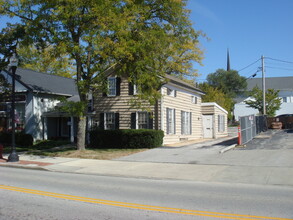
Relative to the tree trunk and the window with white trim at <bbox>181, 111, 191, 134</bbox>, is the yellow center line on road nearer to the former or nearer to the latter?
the tree trunk

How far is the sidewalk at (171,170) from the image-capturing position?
35.1 feet

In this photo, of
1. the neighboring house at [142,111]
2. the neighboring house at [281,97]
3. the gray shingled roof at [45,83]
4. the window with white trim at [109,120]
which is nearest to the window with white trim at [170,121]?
the neighboring house at [142,111]

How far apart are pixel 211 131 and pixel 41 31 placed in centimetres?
1758

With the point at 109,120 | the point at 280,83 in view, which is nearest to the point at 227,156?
the point at 109,120

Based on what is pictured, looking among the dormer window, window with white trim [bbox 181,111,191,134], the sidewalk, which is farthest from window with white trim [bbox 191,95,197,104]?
the sidewalk

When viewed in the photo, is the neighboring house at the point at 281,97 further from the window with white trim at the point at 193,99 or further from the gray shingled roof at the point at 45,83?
the gray shingled roof at the point at 45,83

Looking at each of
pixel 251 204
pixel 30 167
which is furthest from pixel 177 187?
pixel 30 167

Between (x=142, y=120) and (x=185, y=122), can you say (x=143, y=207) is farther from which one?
(x=185, y=122)

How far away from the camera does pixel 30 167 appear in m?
14.2

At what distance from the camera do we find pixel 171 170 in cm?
1268

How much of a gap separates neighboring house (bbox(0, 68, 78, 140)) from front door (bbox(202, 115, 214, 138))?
11.7 m

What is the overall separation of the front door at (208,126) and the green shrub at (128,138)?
946 cm

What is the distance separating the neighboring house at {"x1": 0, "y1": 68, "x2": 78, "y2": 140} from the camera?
86.1 feet

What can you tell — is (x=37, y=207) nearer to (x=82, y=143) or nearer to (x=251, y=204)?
(x=251, y=204)
